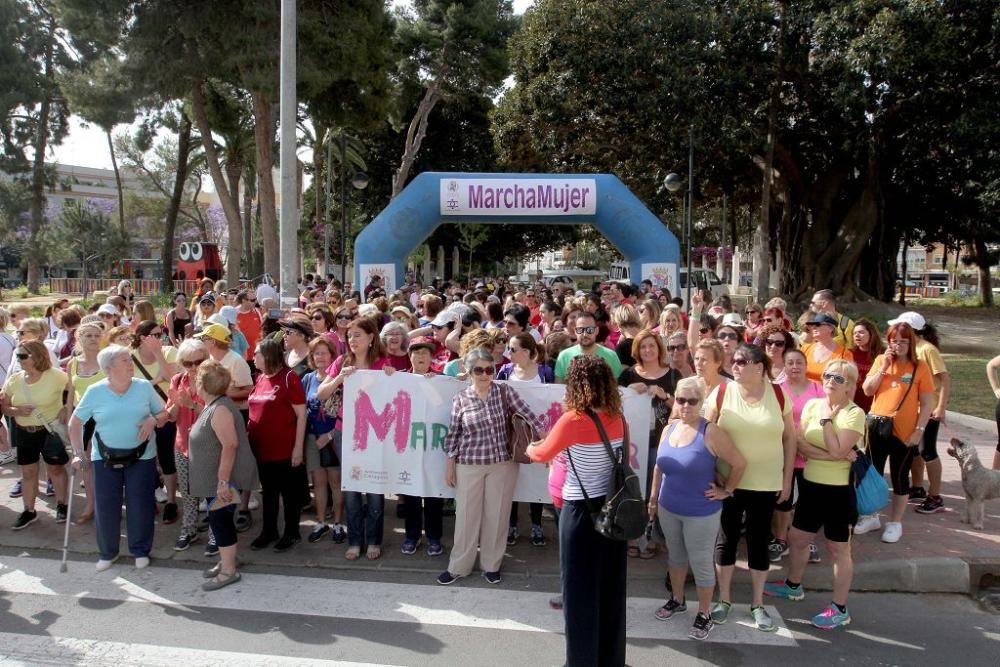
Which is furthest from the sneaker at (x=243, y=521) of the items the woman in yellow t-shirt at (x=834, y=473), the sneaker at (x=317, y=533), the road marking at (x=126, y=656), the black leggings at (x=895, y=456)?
the black leggings at (x=895, y=456)

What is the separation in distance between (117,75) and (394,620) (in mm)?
21676

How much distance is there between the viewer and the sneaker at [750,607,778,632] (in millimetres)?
4402

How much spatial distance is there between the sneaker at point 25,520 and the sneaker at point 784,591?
18.9 feet

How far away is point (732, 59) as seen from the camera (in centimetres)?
2141

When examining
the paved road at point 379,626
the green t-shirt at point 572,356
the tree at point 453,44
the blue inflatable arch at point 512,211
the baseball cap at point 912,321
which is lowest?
the paved road at point 379,626

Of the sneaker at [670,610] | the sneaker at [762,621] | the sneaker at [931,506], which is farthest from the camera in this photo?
the sneaker at [931,506]

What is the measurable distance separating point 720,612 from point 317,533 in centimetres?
306

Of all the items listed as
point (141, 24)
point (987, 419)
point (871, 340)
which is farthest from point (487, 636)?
point (141, 24)

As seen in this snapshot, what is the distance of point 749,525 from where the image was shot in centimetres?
446

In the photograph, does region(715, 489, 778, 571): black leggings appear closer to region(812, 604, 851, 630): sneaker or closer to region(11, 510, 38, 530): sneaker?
region(812, 604, 851, 630): sneaker

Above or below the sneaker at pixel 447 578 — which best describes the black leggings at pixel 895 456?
above

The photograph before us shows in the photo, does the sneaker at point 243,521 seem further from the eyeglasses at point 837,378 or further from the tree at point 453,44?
the tree at point 453,44

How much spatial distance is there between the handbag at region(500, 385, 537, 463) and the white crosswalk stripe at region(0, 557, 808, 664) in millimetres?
921

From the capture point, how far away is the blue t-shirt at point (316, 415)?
18.6 ft
